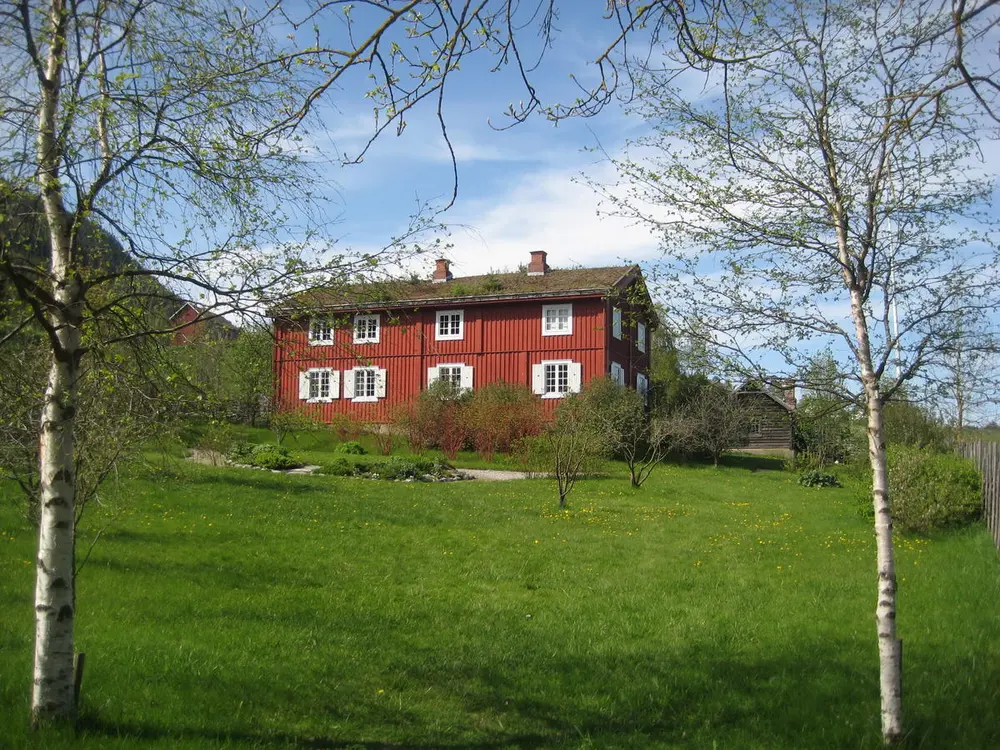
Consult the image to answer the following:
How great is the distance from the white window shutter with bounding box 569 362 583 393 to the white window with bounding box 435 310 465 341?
16.3ft

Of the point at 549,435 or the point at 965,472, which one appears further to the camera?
the point at 549,435

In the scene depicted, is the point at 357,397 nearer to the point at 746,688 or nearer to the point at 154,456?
the point at 154,456

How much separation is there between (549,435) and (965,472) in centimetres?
1197

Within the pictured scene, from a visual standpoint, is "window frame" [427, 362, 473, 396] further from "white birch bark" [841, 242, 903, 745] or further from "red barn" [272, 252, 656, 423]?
"white birch bark" [841, 242, 903, 745]

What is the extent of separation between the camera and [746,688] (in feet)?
22.2

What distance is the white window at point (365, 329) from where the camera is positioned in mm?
6191

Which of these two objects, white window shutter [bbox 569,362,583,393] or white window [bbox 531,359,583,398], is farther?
white window [bbox 531,359,583,398]

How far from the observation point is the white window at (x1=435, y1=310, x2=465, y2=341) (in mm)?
34531

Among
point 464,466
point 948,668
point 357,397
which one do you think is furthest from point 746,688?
point 357,397

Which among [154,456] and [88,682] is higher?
[154,456]

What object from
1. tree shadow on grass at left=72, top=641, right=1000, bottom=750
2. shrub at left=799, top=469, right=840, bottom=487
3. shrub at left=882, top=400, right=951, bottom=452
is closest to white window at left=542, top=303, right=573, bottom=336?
shrub at left=799, top=469, right=840, bottom=487

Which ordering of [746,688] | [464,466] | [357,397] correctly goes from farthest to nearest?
[357,397] → [464,466] → [746,688]

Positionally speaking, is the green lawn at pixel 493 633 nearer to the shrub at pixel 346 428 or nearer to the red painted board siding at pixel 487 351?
the shrub at pixel 346 428

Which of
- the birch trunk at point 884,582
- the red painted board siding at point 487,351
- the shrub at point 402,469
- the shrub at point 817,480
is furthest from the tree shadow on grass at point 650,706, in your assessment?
the red painted board siding at point 487,351
